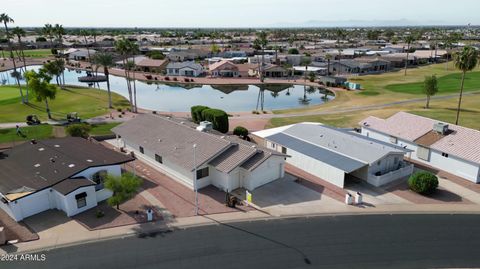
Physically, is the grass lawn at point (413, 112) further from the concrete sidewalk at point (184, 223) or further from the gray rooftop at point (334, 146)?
the concrete sidewalk at point (184, 223)

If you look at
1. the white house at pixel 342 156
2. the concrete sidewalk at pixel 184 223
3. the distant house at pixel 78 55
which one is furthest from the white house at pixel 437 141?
the distant house at pixel 78 55

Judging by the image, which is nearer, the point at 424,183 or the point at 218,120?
the point at 424,183

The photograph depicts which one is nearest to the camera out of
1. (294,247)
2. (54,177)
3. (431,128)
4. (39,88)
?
(294,247)

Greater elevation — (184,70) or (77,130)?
(184,70)

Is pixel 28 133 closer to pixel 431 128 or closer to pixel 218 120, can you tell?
pixel 218 120

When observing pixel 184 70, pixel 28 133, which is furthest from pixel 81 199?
pixel 184 70

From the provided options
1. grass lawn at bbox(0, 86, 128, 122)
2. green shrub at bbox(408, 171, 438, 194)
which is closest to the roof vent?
green shrub at bbox(408, 171, 438, 194)
